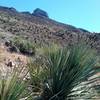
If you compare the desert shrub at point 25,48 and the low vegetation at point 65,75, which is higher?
the low vegetation at point 65,75

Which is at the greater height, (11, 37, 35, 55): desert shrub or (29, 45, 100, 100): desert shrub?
(29, 45, 100, 100): desert shrub

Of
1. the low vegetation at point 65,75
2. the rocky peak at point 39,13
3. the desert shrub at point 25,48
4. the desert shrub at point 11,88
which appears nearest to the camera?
the desert shrub at point 11,88

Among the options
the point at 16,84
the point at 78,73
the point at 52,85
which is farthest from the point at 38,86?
the point at 16,84

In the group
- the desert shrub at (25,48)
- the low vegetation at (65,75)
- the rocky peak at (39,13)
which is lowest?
the rocky peak at (39,13)

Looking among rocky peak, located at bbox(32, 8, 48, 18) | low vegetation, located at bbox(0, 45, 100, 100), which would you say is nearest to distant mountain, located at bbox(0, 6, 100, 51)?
low vegetation, located at bbox(0, 45, 100, 100)

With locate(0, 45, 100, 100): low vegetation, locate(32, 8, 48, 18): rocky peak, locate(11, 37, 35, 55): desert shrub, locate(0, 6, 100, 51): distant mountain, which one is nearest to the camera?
locate(0, 45, 100, 100): low vegetation

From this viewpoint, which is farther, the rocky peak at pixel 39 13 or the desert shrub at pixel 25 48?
the rocky peak at pixel 39 13

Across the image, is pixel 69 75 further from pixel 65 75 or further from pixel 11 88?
pixel 11 88

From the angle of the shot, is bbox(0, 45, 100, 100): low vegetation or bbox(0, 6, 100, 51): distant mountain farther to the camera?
bbox(0, 6, 100, 51): distant mountain

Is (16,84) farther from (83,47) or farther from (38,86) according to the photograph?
(83,47)

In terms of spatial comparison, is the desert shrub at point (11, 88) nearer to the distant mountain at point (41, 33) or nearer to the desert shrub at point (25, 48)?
the distant mountain at point (41, 33)

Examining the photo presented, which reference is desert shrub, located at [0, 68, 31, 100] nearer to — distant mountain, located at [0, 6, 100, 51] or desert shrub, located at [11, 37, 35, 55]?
distant mountain, located at [0, 6, 100, 51]

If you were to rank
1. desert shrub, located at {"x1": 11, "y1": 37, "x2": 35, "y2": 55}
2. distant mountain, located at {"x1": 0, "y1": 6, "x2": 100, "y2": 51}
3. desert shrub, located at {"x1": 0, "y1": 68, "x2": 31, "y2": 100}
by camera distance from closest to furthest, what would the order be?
desert shrub, located at {"x1": 0, "y1": 68, "x2": 31, "y2": 100}
distant mountain, located at {"x1": 0, "y1": 6, "x2": 100, "y2": 51}
desert shrub, located at {"x1": 11, "y1": 37, "x2": 35, "y2": 55}

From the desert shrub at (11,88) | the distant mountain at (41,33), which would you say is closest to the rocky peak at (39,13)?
the distant mountain at (41,33)
